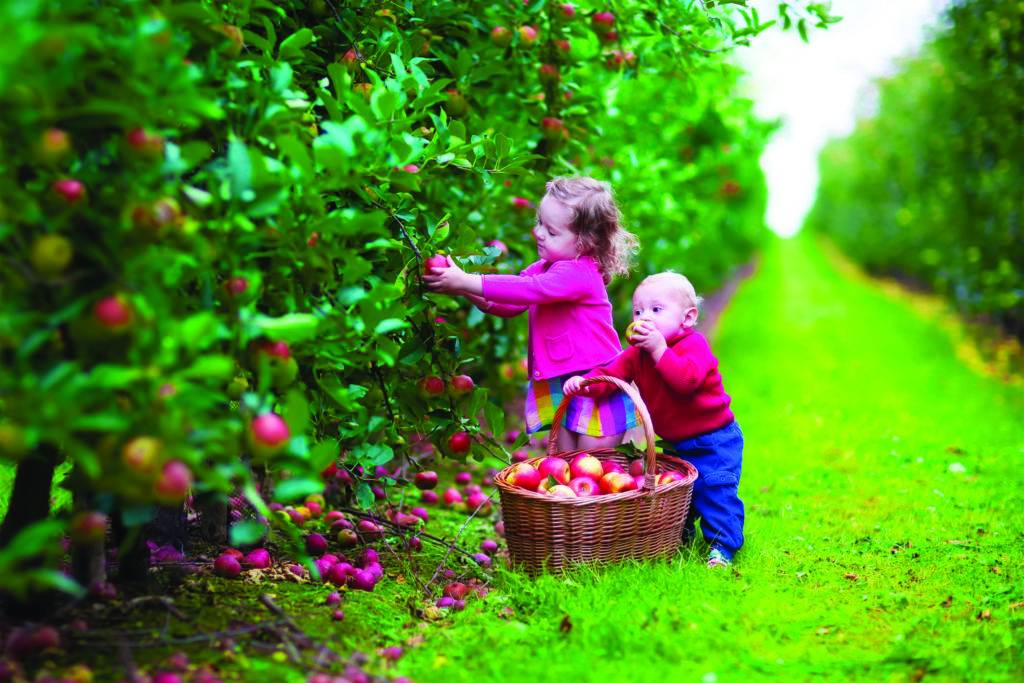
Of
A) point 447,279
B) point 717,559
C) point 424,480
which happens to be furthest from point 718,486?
point 447,279

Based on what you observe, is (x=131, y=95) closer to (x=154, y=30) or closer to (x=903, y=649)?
(x=154, y=30)

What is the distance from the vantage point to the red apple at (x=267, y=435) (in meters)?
2.17

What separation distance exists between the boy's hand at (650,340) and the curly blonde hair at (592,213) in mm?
477

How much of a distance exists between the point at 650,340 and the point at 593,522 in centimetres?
72

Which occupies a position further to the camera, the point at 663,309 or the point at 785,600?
the point at 663,309

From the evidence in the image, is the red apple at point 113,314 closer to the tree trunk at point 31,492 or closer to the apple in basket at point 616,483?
the tree trunk at point 31,492

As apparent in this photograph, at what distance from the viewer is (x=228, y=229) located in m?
2.34

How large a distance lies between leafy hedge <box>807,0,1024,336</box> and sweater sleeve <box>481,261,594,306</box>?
619 cm

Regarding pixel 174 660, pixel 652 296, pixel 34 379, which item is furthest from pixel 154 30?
pixel 652 296

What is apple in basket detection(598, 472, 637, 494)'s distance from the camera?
11.1ft

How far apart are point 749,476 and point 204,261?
3.81 m

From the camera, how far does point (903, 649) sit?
2.78 metres

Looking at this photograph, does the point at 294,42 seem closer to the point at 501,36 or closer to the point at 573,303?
the point at 501,36

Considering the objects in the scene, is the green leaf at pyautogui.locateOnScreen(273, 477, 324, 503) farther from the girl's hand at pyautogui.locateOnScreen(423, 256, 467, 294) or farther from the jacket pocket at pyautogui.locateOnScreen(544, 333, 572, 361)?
the jacket pocket at pyautogui.locateOnScreen(544, 333, 572, 361)
